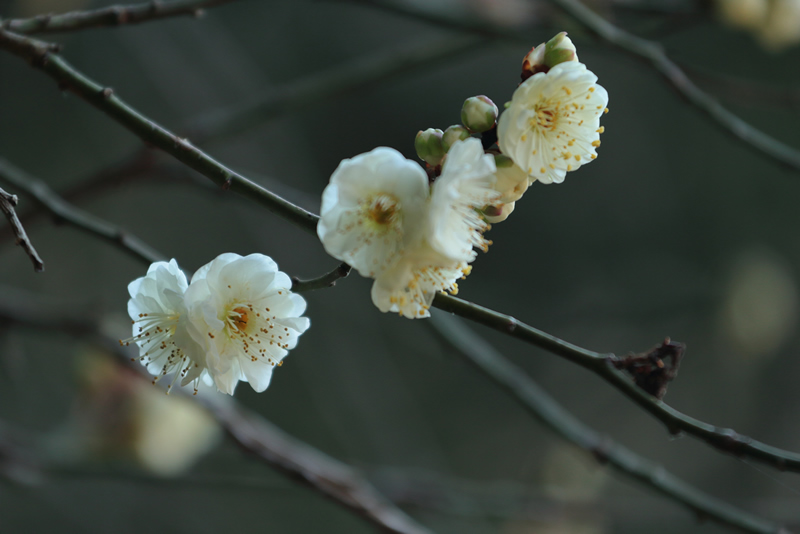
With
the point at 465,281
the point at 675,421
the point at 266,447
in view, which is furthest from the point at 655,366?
the point at 465,281

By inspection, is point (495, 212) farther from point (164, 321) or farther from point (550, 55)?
point (164, 321)

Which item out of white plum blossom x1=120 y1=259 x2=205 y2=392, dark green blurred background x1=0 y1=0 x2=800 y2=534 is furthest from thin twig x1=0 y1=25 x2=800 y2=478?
dark green blurred background x1=0 y1=0 x2=800 y2=534

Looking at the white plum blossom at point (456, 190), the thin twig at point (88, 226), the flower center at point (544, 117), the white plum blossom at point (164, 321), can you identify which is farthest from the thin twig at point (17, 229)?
the flower center at point (544, 117)

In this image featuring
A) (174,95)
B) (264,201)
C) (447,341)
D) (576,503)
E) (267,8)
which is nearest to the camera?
(264,201)

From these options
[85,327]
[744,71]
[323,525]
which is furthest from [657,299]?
[85,327]

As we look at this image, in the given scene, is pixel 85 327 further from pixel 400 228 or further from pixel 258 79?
pixel 258 79

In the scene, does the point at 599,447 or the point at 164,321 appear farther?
the point at 599,447

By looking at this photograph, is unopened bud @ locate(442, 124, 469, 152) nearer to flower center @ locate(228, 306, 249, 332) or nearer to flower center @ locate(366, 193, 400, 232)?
flower center @ locate(366, 193, 400, 232)
